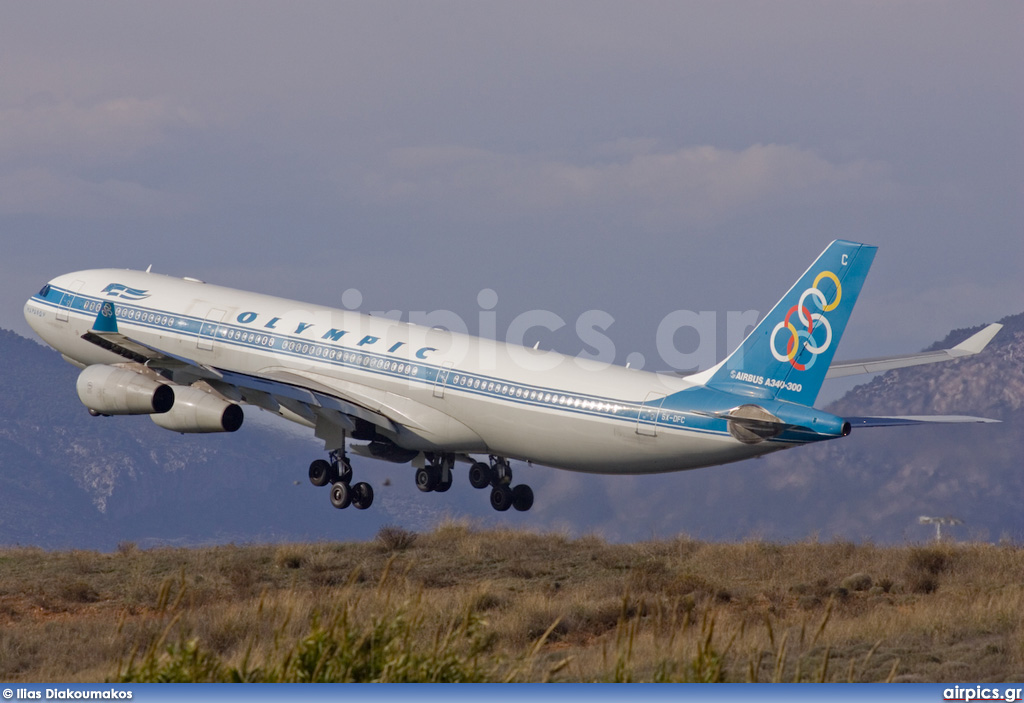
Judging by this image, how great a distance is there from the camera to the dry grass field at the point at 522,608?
A: 50.6 feet

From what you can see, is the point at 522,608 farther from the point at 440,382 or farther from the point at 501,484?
the point at 501,484

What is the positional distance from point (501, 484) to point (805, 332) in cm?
1292

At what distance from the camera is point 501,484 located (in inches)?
1606

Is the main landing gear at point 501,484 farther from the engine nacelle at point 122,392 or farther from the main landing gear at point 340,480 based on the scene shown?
the engine nacelle at point 122,392

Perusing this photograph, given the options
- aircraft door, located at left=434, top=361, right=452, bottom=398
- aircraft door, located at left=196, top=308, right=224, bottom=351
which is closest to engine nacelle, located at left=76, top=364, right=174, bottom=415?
aircraft door, located at left=196, top=308, right=224, bottom=351

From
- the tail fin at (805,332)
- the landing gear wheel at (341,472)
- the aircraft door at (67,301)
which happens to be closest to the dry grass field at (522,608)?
the landing gear wheel at (341,472)

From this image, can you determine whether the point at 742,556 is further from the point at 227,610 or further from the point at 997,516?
the point at 997,516

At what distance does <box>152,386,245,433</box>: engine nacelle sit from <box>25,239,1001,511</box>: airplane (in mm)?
46

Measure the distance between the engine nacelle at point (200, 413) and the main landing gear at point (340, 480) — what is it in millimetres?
3370

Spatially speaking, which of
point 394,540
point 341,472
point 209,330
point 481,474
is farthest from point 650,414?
point 209,330

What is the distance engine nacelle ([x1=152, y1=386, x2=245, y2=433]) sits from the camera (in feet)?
120

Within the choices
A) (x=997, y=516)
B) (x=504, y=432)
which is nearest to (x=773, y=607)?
(x=504, y=432)

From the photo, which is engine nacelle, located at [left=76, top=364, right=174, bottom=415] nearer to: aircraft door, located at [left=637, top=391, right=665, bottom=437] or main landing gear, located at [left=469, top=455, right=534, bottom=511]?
main landing gear, located at [left=469, top=455, right=534, bottom=511]

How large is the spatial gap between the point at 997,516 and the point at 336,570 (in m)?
149
